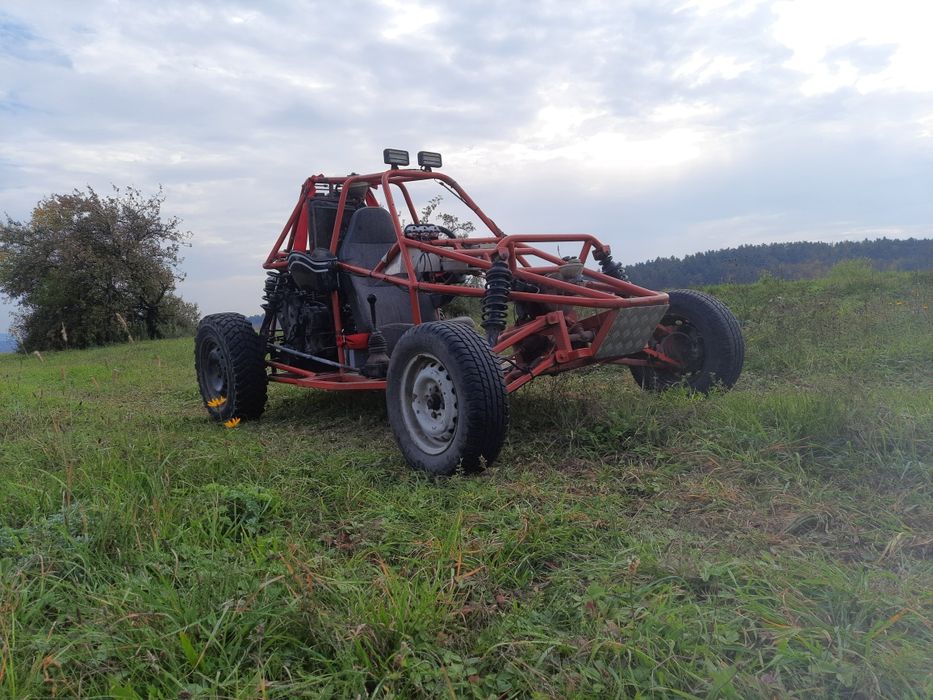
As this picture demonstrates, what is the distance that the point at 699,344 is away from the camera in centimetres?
449

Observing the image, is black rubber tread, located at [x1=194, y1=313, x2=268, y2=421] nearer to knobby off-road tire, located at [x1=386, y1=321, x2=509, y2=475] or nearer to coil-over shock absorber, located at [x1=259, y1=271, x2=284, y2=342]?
coil-over shock absorber, located at [x1=259, y1=271, x2=284, y2=342]

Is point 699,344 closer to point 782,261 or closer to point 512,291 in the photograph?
point 512,291

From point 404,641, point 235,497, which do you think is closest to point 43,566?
point 235,497

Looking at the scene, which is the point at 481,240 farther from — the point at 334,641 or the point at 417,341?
the point at 334,641

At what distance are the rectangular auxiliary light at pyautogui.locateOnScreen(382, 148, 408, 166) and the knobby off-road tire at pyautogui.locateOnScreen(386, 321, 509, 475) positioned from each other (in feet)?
6.82

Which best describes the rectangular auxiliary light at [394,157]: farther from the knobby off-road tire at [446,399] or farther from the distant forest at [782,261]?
the distant forest at [782,261]

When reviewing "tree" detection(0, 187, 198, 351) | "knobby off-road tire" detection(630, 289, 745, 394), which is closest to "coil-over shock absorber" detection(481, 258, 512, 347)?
"knobby off-road tire" detection(630, 289, 745, 394)

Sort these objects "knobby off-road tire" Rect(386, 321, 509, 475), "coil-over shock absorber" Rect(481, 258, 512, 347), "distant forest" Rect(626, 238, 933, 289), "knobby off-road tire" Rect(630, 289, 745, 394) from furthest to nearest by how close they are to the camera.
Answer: "distant forest" Rect(626, 238, 933, 289), "knobby off-road tire" Rect(630, 289, 745, 394), "coil-over shock absorber" Rect(481, 258, 512, 347), "knobby off-road tire" Rect(386, 321, 509, 475)

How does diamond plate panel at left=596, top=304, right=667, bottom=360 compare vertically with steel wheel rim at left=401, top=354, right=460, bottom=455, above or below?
above

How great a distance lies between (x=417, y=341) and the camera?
356 cm

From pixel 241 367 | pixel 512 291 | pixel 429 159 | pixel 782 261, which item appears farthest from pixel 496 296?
pixel 782 261

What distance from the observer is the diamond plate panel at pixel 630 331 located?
3766mm

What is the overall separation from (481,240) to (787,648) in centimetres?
351

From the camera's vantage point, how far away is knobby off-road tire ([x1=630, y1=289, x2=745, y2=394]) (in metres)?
4.30
